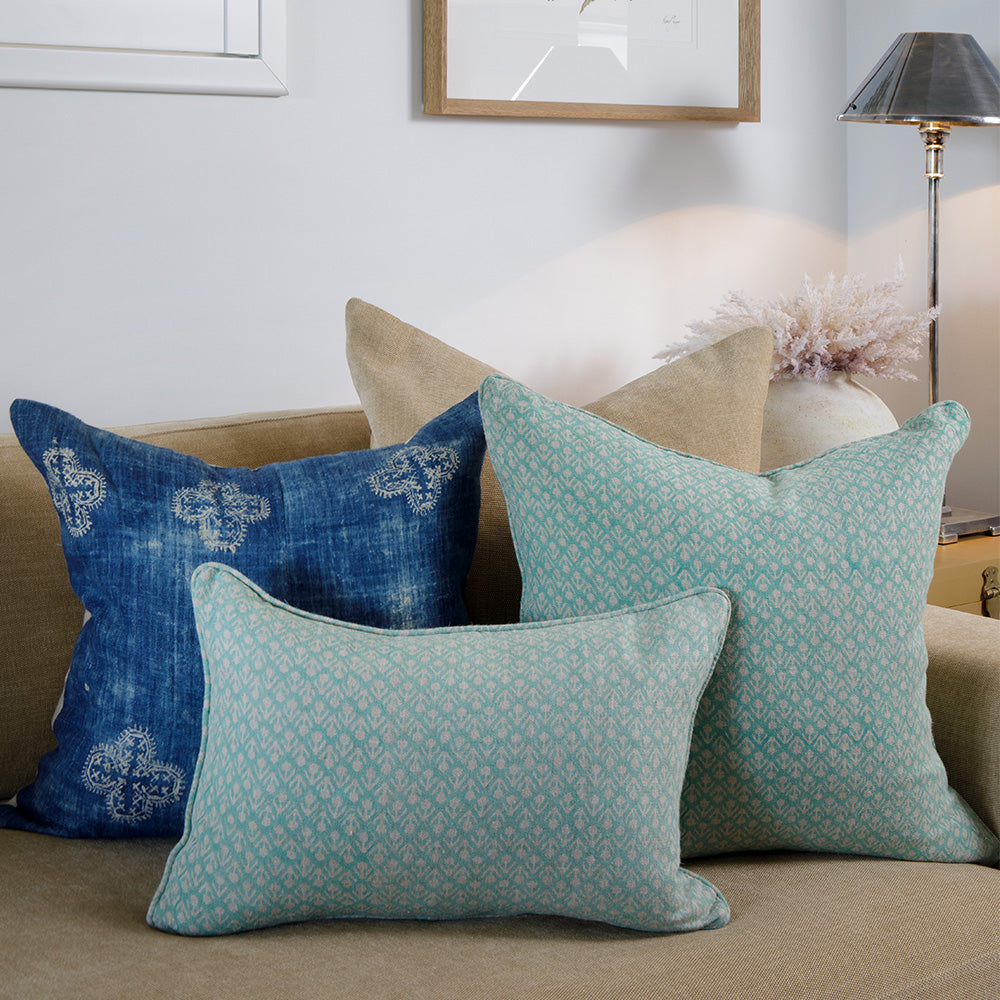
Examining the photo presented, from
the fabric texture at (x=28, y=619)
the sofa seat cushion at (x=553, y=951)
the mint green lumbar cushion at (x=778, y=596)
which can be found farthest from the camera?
the fabric texture at (x=28, y=619)

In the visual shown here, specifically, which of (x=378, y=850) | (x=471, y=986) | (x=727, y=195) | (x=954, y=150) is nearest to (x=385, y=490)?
(x=378, y=850)

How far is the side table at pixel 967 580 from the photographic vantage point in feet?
5.60

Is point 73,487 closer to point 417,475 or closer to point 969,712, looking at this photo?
point 417,475

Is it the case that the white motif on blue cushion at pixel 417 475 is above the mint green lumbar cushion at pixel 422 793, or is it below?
above

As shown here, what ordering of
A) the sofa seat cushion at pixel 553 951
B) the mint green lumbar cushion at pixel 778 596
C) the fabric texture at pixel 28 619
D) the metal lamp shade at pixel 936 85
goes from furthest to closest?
the metal lamp shade at pixel 936 85 < the fabric texture at pixel 28 619 < the mint green lumbar cushion at pixel 778 596 < the sofa seat cushion at pixel 553 951

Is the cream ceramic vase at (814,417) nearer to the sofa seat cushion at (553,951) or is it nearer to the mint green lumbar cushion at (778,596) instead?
the mint green lumbar cushion at (778,596)

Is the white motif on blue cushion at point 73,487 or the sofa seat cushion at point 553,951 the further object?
the white motif on blue cushion at point 73,487

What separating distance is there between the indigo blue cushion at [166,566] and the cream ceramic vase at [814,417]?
32.1 inches

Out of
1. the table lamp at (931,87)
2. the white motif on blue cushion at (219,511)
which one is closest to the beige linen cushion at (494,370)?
the white motif on blue cushion at (219,511)

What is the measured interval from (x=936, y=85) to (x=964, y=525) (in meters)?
0.71

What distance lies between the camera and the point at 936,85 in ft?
5.58

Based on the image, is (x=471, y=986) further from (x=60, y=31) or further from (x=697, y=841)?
(x=60, y=31)

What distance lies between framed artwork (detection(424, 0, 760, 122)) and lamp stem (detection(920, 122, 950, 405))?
1.10 feet

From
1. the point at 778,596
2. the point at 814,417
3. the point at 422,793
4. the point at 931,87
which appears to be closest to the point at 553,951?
the point at 422,793
